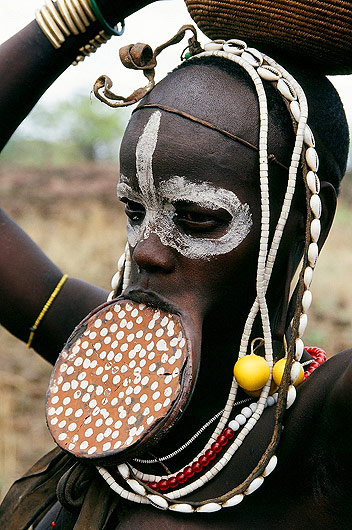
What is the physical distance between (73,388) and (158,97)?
0.71 m

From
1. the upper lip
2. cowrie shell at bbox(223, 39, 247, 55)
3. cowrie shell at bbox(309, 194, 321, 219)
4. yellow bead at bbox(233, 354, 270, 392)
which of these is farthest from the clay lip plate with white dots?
cowrie shell at bbox(223, 39, 247, 55)

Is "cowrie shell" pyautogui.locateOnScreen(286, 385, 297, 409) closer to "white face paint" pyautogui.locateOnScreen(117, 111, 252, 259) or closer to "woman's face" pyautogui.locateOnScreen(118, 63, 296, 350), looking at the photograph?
"woman's face" pyautogui.locateOnScreen(118, 63, 296, 350)

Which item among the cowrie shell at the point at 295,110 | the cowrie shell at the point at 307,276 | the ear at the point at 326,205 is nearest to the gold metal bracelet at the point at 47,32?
the cowrie shell at the point at 295,110

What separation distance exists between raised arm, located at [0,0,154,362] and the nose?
540mm

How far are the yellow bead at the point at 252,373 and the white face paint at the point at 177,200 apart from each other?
0.25 meters

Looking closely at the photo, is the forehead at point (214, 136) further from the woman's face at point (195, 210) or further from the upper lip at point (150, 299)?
the upper lip at point (150, 299)

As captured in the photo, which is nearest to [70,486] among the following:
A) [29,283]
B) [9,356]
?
[29,283]

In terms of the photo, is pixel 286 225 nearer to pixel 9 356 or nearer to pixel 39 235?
pixel 9 356

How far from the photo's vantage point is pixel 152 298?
1.61 metres

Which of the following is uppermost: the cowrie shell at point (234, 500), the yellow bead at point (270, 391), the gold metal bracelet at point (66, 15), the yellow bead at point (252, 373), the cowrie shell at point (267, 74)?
the gold metal bracelet at point (66, 15)

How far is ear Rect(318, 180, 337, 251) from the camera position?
1680 mm

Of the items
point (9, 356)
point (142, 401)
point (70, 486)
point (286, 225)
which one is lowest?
point (9, 356)

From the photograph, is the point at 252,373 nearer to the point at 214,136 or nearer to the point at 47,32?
the point at 214,136

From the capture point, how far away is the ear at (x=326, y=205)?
168cm
